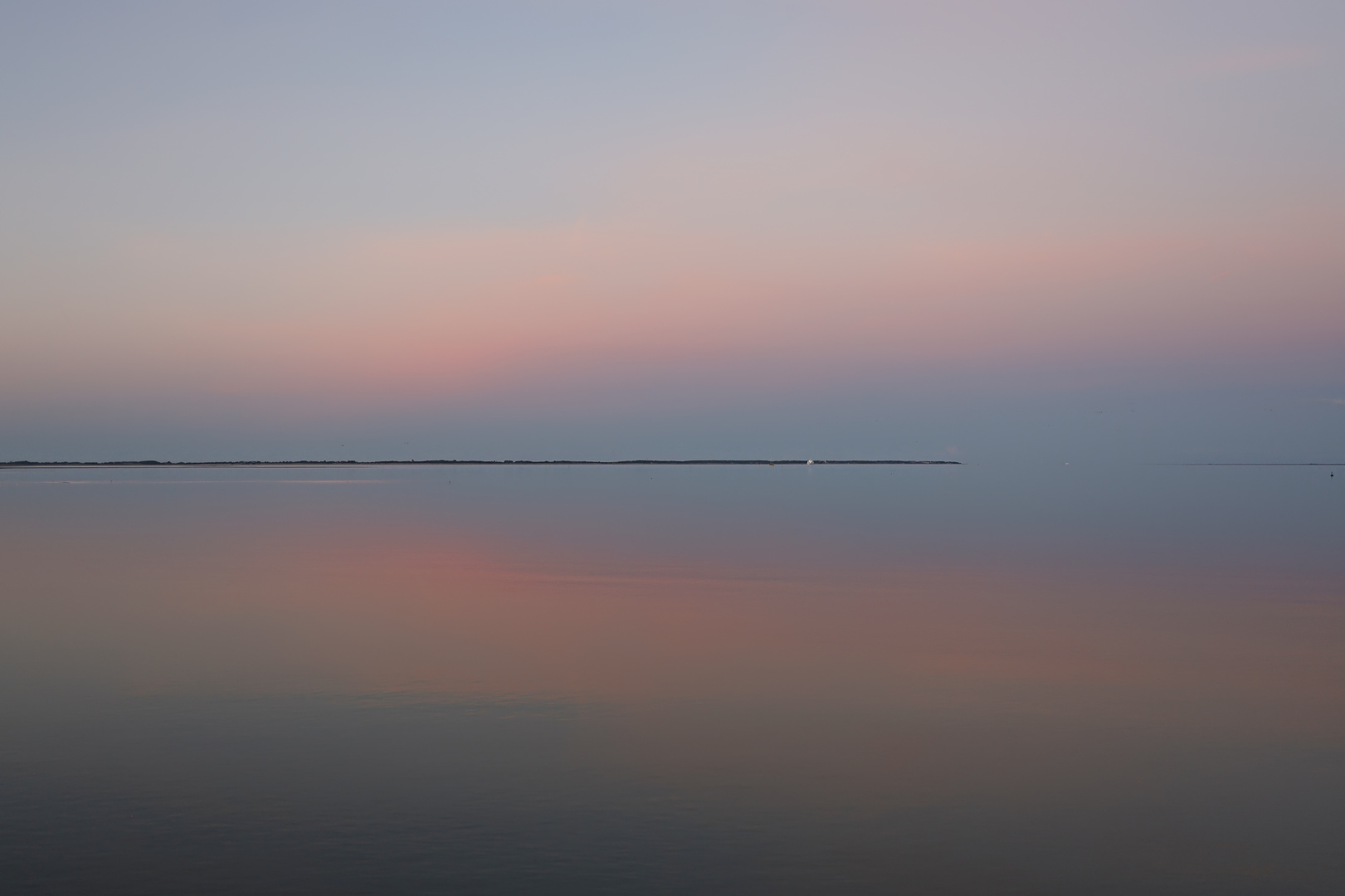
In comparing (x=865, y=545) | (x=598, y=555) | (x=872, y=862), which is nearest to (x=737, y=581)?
(x=598, y=555)

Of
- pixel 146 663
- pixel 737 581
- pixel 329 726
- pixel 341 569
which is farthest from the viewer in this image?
pixel 341 569

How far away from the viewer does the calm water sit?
10977 millimetres

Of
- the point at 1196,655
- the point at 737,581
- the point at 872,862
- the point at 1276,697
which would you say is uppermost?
the point at 737,581

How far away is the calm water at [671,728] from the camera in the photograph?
10977 mm

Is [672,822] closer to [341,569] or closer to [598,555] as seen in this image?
[341,569]

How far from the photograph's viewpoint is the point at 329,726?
16.0m

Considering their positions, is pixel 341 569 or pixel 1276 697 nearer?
pixel 1276 697

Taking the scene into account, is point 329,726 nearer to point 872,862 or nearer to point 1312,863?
point 872,862

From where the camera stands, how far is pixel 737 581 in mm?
33031

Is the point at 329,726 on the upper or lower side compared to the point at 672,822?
upper

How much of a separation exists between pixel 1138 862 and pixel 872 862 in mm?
2362

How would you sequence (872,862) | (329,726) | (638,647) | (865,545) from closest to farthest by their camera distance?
(872,862) → (329,726) → (638,647) → (865,545)

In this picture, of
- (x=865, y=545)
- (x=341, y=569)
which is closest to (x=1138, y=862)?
(x=341, y=569)

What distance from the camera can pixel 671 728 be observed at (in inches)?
634
